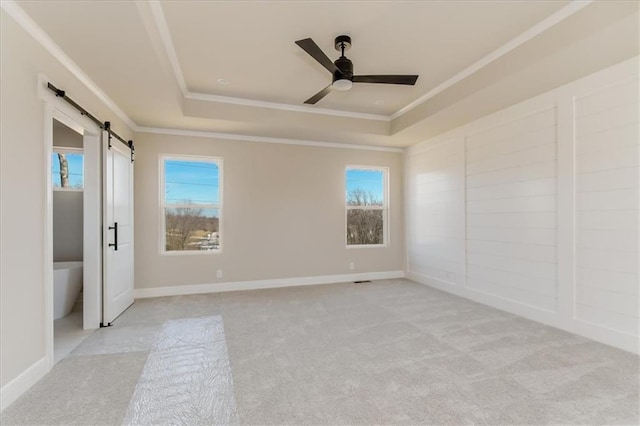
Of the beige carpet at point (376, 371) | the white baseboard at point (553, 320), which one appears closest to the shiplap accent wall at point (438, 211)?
the white baseboard at point (553, 320)

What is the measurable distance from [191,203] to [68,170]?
1860 mm

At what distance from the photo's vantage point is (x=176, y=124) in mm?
4516

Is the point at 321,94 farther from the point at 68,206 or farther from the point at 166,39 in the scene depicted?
the point at 68,206

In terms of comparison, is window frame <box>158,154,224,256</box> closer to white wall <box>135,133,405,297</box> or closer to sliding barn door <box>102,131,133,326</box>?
white wall <box>135,133,405,297</box>

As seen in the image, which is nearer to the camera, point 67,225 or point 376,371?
point 376,371

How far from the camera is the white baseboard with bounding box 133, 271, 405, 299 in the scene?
4.72 metres

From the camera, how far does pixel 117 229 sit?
3.78 metres

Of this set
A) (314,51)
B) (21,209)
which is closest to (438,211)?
(314,51)

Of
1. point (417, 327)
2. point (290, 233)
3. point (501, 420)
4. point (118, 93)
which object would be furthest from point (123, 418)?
point (290, 233)

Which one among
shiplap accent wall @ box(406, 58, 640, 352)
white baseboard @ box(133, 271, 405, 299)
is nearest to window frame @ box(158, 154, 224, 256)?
white baseboard @ box(133, 271, 405, 299)

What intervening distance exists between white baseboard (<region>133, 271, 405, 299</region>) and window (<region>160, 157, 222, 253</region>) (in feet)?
1.87

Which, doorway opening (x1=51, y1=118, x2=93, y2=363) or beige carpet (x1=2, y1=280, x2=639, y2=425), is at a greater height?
doorway opening (x1=51, y1=118, x2=93, y2=363)

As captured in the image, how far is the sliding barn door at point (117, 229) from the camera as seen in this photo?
3.50 metres

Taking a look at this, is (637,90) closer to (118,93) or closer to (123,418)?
(123,418)
